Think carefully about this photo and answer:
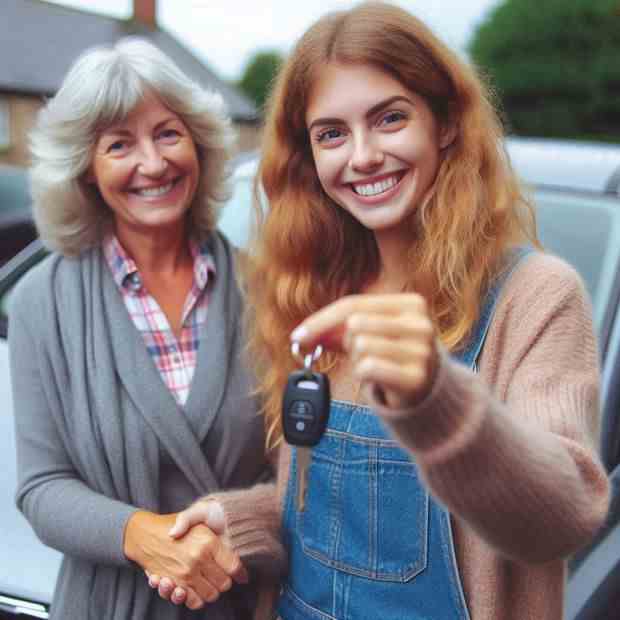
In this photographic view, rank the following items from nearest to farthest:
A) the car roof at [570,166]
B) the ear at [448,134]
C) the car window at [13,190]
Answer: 1. the ear at [448,134]
2. the car roof at [570,166]
3. the car window at [13,190]

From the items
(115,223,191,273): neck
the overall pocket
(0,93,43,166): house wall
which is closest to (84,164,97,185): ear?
(115,223,191,273): neck

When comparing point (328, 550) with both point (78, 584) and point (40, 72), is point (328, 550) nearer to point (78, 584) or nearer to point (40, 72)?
point (78, 584)

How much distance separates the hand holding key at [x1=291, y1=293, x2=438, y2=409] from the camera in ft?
3.05

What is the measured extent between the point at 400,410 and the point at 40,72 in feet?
78.8

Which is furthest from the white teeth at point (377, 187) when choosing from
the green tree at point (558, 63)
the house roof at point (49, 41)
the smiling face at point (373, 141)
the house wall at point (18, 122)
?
the green tree at point (558, 63)

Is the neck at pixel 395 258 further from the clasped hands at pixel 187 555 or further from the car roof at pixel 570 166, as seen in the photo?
the car roof at pixel 570 166

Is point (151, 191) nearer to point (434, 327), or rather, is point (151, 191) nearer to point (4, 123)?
point (434, 327)

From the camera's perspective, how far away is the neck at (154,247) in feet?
5.94

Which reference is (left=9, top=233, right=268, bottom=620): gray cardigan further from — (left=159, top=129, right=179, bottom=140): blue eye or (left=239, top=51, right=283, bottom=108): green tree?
(left=239, top=51, right=283, bottom=108): green tree

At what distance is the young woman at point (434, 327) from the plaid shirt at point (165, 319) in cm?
18

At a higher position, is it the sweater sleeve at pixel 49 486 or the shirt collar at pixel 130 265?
the shirt collar at pixel 130 265

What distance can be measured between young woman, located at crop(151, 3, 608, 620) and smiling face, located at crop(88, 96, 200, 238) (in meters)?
0.23

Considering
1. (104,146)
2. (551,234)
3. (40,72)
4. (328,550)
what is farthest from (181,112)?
(40,72)

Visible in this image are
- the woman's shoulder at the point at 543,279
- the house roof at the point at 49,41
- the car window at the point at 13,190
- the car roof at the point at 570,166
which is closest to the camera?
the woman's shoulder at the point at 543,279
